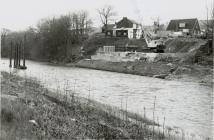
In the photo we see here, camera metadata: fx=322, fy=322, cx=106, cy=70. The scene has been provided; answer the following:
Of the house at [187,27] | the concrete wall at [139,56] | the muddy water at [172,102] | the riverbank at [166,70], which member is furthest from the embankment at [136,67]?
the house at [187,27]

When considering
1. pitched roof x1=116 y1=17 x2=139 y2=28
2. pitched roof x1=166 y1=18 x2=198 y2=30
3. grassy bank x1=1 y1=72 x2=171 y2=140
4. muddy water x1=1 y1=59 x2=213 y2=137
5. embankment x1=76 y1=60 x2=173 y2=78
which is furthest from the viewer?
pitched roof x1=116 y1=17 x2=139 y2=28

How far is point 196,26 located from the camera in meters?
95.2

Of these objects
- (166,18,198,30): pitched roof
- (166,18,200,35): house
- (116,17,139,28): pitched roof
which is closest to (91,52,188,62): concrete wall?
(116,17,139,28): pitched roof

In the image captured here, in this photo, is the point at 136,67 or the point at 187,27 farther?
the point at 187,27

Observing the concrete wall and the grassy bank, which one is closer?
the grassy bank

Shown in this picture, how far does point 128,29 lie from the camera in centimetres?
9850

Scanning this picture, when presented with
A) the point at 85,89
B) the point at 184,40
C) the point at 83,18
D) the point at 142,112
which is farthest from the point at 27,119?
the point at 83,18

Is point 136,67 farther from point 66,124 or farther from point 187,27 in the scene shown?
point 66,124

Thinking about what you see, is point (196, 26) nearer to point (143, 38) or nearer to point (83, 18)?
point (143, 38)

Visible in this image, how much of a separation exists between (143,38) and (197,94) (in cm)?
5738

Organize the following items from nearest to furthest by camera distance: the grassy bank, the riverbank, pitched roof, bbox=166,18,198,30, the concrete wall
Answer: the grassy bank < the riverbank < the concrete wall < pitched roof, bbox=166,18,198,30

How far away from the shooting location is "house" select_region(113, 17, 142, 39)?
9838cm

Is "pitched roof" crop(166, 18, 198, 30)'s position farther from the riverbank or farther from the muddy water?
the muddy water

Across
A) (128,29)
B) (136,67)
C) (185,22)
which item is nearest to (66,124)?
(136,67)
